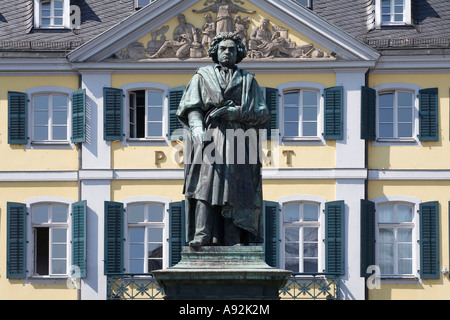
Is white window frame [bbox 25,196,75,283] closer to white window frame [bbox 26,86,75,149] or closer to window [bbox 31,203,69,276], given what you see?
window [bbox 31,203,69,276]

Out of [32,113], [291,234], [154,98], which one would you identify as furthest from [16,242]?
[291,234]

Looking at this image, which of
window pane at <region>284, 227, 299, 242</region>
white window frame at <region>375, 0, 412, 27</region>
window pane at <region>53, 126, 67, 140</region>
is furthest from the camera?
white window frame at <region>375, 0, 412, 27</region>

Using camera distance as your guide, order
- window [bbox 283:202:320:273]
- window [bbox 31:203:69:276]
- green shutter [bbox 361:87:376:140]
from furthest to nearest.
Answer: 1. window [bbox 31:203:69:276]
2. green shutter [bbox 361:87:376:140]
3. window [bbox 283:202:320:273]

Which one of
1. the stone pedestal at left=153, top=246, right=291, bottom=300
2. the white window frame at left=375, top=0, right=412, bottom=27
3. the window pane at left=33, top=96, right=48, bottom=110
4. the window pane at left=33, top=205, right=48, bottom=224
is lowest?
the stone pedestal at left=153, top=246, right=291, bottom=300

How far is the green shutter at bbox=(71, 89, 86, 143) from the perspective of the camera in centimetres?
→ 3931

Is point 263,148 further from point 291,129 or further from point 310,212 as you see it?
point 310,212

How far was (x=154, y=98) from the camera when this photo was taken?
39.3 metres

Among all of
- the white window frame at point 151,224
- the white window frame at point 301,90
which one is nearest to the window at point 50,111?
the white window frame at point 151,224

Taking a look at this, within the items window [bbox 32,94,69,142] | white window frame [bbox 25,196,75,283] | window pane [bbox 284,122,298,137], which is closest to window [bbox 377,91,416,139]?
window pane [bbox 284,122,298,137]

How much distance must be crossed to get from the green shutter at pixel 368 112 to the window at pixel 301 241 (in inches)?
85.3

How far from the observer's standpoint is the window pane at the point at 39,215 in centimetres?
3941

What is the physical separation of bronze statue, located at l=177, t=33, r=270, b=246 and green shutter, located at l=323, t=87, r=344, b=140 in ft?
74.3

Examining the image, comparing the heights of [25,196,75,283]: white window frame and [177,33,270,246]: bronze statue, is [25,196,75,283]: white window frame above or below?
below
